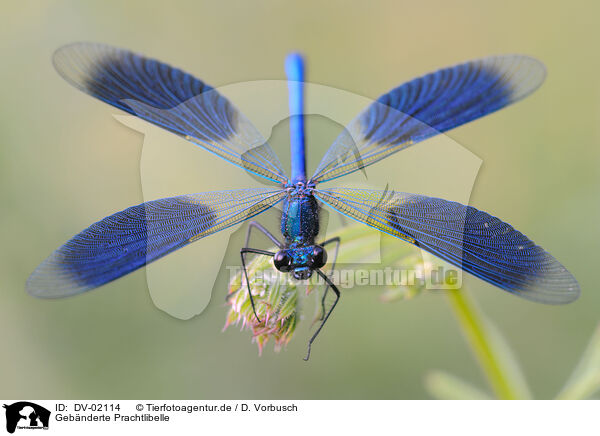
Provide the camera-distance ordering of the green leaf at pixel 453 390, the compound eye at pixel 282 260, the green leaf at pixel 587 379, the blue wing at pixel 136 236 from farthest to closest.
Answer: the green leaf at pixel 453 390
the green leaf at pixel 587 379
the compound eye at pixel 282 260
the blue wing at pixel 136 236

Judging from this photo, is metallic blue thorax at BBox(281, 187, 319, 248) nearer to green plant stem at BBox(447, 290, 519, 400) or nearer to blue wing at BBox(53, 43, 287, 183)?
blue wing at BBox(53, 43, 287, 183)

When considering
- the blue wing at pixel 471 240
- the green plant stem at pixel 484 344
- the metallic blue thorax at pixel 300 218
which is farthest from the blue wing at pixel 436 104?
the green plant stem at pixel 484 344

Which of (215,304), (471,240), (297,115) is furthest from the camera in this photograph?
(215,304)

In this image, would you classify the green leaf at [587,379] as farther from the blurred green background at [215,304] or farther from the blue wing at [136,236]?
the blue wing at [136,236]

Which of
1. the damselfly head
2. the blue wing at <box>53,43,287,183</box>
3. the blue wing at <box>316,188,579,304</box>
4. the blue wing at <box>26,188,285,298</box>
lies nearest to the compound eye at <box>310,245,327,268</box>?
the damselfly head

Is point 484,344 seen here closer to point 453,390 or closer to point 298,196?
point 453,390

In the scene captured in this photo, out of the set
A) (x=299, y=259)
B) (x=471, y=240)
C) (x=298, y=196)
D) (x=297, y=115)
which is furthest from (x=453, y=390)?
(x=297, y=115)
